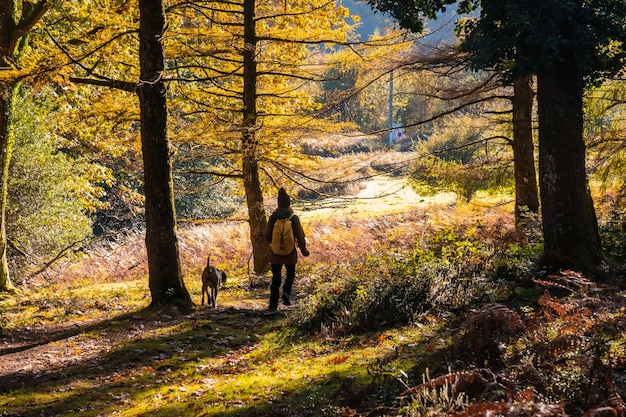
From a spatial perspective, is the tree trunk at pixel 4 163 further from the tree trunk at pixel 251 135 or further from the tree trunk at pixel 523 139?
the tree trunk at pixel 523 139

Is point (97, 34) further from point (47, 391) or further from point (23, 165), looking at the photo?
point (47, 391)

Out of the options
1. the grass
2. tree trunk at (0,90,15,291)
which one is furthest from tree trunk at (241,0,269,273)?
tree trunk at (0,90,15,291)

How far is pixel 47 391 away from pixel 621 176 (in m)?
14.5

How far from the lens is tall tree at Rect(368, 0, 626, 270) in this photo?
7.42m

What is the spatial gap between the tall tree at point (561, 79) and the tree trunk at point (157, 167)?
510 centimetres

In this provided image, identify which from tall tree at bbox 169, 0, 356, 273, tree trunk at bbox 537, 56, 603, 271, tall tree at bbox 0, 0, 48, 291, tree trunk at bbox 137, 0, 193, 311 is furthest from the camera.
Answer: tall tree at bbox 169, 0, 356, 273

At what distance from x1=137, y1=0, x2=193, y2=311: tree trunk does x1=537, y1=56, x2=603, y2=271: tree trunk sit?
232 inches

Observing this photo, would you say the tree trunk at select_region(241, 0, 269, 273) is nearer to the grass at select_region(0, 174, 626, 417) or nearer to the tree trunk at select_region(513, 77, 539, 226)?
the grass at select_region(0, 174, 626, 417)

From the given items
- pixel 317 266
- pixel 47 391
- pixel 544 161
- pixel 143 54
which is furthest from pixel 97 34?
pixel 544 161

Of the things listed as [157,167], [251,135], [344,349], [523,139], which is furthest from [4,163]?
[523,139]

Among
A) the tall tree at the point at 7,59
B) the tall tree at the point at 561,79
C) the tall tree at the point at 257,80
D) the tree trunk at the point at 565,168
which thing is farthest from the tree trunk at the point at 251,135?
the tree trunk at the point at 565,168

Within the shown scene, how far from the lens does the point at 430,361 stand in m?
5.07

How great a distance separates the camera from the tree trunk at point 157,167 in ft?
29.3

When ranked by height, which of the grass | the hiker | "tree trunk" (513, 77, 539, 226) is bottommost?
the grass
